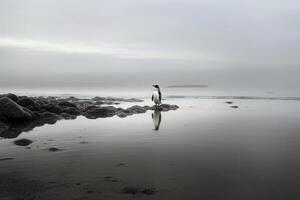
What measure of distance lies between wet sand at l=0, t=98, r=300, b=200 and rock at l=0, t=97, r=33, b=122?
2787mm

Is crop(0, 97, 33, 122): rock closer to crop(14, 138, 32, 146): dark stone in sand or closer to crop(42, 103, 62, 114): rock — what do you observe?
crop(42, 103, 62, 114): rock

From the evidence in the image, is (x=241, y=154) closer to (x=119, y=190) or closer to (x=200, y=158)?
(x=200, y=158)

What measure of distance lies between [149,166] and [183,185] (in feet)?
4.51

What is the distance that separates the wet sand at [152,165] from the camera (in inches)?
211

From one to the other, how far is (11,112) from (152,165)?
918 cm

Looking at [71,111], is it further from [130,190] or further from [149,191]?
[149,191]

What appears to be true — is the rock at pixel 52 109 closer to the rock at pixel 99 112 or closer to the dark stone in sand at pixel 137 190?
the rock at pixel 99 112

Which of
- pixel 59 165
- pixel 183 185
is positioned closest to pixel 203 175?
pixel 183 185

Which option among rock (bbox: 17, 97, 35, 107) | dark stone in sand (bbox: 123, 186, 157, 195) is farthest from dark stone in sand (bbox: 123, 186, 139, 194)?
rock (bbox: 17, 97, 35, 107)

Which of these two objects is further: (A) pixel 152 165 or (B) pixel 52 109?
(B) pixel 52 109

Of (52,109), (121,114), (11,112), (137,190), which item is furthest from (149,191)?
(52,109)

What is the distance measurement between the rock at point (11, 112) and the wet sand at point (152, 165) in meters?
2.79

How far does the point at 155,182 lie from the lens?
5828 millimetres

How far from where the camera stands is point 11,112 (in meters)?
13.6
